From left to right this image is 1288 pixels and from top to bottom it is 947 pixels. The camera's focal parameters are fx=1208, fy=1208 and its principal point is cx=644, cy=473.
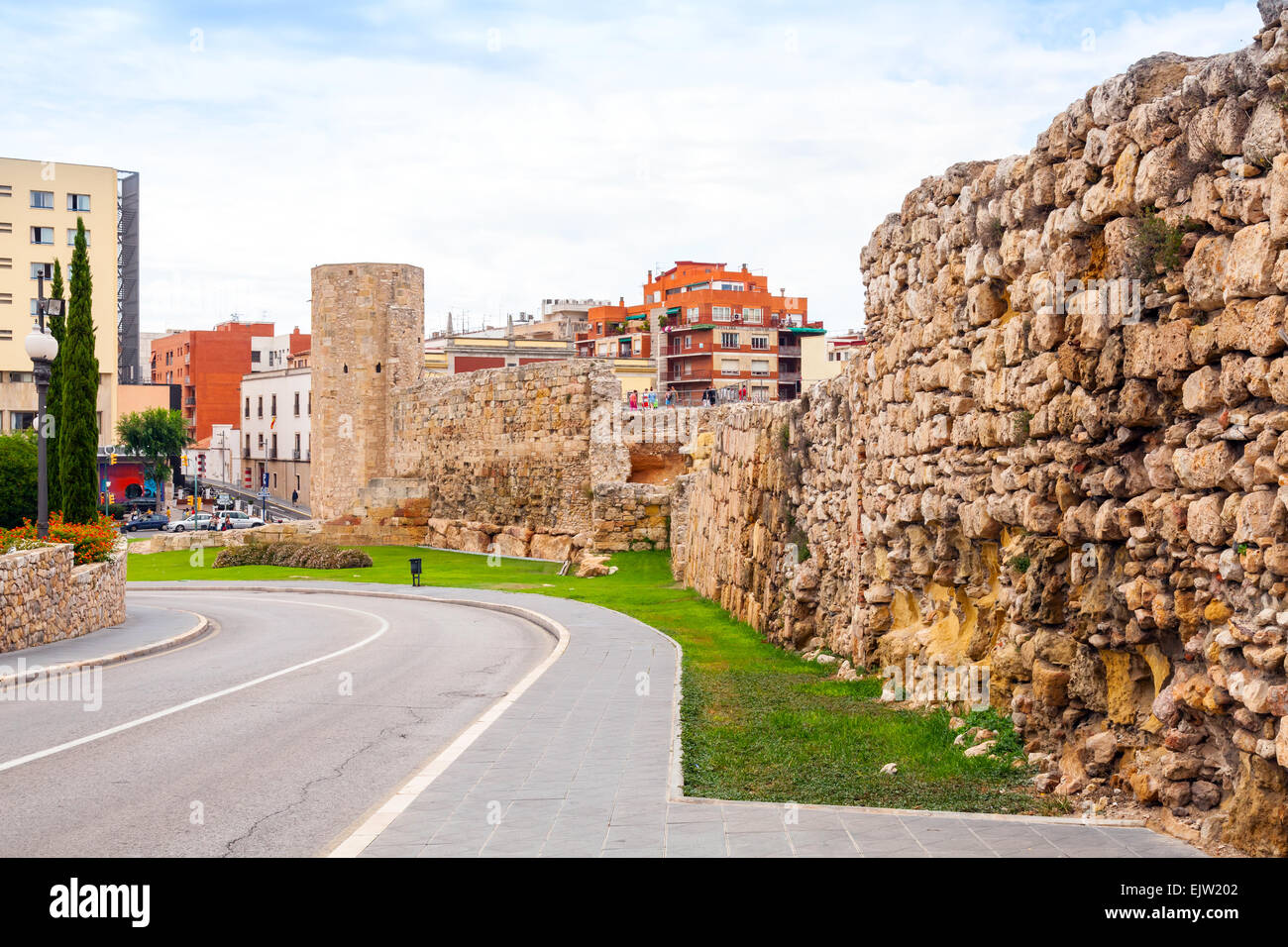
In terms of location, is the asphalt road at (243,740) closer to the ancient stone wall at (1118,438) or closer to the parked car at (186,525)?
the ancient stone wall at (1118,438)

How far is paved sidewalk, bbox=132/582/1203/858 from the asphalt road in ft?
2.37

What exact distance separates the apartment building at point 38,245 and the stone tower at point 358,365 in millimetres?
30192

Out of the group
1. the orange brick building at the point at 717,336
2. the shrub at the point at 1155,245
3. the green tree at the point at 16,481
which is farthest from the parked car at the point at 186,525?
the shrub at the point at 1155,245

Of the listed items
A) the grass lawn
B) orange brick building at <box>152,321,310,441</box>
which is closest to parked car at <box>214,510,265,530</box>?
orange brick building at <box>152,321,310,441</box>

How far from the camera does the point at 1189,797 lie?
7055mm

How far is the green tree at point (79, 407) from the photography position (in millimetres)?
25609

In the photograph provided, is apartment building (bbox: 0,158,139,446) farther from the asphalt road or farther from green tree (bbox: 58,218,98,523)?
the asphalt road

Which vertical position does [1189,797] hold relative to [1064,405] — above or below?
below

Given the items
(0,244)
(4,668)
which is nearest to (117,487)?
(0,244)

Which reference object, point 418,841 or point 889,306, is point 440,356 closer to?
point 889,306

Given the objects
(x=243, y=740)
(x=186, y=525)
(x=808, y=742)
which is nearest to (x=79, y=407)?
(x=243, y=740)

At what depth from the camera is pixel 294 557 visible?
4238 cm

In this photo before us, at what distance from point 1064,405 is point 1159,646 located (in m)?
1.88

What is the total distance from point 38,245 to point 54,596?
213ft
